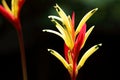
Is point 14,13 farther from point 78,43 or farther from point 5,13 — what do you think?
point 78,43

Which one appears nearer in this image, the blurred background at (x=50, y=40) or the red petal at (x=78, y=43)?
the red petal at (x=78, y=43)

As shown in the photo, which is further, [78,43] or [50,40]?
[50,40]

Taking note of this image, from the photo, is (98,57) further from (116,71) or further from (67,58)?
(67,58)

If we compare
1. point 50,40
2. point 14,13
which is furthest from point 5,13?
point 50,40

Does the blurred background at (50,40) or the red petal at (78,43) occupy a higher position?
the blurred background at (50,40)

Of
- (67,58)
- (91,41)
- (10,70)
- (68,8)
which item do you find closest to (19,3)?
(67,58)

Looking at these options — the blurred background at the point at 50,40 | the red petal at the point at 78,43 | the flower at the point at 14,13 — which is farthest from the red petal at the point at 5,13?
the blurred background at the point at 50,40

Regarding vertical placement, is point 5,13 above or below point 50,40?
below

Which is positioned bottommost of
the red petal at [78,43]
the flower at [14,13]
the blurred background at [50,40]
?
the red petal at [78,43]

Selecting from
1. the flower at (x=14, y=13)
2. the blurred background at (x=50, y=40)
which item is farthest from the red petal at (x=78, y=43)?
the blurred background at (x=50, y=40)

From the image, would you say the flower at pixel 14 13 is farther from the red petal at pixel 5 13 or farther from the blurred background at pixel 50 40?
the blurred background at pixel 50 40
